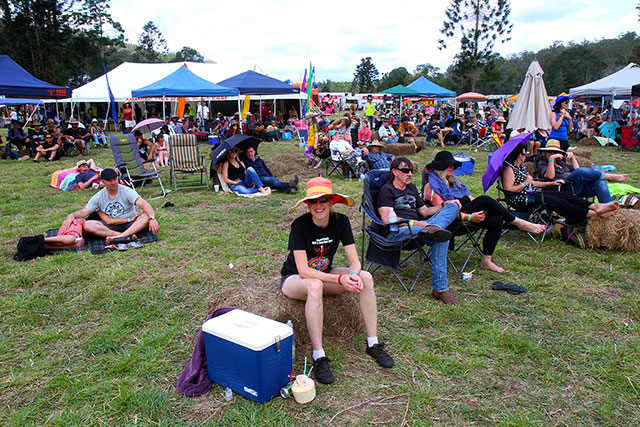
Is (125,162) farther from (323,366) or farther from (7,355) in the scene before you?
(323,366)

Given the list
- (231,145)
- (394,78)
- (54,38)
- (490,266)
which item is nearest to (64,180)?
(231,145)

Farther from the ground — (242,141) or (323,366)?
(242,141)

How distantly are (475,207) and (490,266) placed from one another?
656 mm

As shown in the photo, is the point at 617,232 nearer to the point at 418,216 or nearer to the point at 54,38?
the point at 418,216

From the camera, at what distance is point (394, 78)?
266 ft

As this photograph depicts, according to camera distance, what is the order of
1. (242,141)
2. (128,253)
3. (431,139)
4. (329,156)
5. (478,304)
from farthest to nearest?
(431,139) → (329,156) → (242,141) → (128,253) → (478,304)

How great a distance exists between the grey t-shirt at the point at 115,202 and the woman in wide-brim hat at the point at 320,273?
323 cm

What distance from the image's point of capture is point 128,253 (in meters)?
5.31

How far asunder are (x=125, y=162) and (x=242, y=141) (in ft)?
8.22

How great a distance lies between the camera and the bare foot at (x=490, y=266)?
4728mm

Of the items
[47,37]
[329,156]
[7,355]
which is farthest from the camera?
[47,37]

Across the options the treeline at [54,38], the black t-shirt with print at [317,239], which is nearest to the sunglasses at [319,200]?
the black t-shirt with print at [317,239]

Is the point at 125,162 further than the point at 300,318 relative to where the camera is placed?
Yes

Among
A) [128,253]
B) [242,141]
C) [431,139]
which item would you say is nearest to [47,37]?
[431,139]
